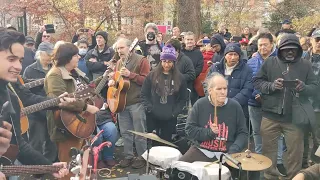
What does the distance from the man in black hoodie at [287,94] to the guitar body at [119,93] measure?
2.01 m

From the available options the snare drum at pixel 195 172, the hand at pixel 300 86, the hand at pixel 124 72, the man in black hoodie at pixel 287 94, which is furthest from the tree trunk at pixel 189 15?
the snare drum at pixel 195 172

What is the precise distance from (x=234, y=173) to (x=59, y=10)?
1232 cm


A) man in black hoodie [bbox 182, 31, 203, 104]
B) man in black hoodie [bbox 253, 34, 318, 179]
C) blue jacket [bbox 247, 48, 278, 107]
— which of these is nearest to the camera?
man in black hoodie [bbox 253, 34, 318, 179]

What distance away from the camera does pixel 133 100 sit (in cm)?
564

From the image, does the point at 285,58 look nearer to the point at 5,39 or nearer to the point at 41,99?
the point at 41,99

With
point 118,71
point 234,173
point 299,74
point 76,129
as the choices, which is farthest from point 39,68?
point 299,74

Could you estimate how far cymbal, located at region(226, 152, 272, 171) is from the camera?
3.64 meters

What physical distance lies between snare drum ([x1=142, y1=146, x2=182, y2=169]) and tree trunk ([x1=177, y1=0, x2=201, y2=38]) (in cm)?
808

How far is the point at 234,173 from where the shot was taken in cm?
388

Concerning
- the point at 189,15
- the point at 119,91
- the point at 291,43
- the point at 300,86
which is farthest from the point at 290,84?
the point at 189,15

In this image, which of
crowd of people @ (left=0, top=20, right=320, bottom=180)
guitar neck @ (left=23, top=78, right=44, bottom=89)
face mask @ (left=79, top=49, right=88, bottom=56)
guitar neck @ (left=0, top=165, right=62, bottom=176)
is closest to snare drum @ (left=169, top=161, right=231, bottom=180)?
crowd of people @ (left=0, top=20, right=320, bottom=180)

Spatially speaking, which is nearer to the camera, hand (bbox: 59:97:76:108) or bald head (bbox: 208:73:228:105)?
hand (bbox: 59:97:76:108)

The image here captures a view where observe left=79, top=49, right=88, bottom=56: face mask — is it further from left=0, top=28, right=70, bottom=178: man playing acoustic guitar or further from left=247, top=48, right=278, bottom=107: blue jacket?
left=0, top=28, right=70, bottom=178: man playing acoustic guitar

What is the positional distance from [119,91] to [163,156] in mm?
1688
